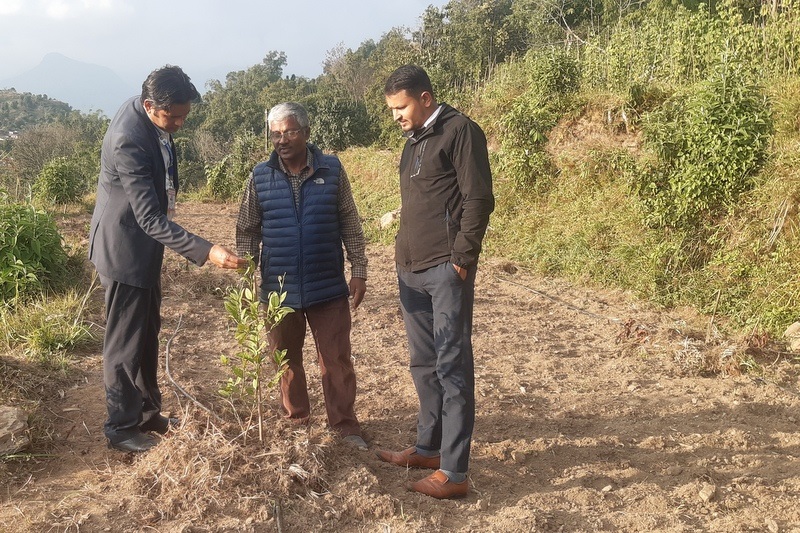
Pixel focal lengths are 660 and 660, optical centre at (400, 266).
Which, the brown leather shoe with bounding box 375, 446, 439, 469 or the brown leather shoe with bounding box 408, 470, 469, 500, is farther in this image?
the brown leather shoe with bounding box 375, 446, 439, 469

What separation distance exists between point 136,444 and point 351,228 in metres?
1.58

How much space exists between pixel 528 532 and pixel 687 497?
0.94 m

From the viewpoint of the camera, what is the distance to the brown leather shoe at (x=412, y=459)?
133 inches

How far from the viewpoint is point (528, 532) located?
279cm

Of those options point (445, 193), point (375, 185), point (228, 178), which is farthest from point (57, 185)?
point (445, 193)

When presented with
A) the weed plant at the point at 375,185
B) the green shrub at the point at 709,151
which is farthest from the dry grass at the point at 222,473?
the weed plant at the point at 375,185

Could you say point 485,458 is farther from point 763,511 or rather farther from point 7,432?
point 7,432

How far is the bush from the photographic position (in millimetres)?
5750

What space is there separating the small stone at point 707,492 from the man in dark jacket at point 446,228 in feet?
3.78

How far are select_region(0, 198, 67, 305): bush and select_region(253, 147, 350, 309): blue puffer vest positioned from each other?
3037 mm

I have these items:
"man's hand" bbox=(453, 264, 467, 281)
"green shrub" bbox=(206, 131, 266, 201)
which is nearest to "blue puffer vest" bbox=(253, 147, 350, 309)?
"man's hand" bbox=(453, 264, 467, 281)

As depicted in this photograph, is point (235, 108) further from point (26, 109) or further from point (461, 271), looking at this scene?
point (26, 109)

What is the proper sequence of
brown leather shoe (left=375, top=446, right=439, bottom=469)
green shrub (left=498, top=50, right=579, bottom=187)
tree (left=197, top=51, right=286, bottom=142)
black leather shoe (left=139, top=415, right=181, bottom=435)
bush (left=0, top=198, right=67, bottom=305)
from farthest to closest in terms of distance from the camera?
tree (left=197, top=51, right=286, bottom=142)
green shrub (left=498, top=50, right=579, bottom=187)
bush (left=0, top=198, right=67, bottom=305)
black leather shoe (left=139, top=415, right=181, bottom=435)
brown leather shoe (left=375, top=446, right=439, bottom=469)

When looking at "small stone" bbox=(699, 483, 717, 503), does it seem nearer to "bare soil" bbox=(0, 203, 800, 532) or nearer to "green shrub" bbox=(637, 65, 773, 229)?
"bare soil" bbox=(0, 203, 800, 532)
